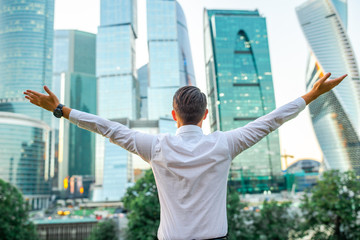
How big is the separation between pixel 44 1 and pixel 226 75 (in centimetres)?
3998

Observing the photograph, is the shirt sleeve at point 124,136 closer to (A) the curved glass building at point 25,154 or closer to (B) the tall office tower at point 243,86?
(B) the tall office tower at point 243,86

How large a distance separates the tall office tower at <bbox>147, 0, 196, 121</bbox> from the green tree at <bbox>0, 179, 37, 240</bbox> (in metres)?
62.3

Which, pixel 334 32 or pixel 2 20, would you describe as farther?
pixel 2 20

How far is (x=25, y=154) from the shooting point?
52.0 metres

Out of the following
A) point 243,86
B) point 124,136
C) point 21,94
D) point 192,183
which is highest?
point 243,86

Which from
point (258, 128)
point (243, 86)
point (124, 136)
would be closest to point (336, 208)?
point (258, 128)

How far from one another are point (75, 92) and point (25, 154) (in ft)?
139

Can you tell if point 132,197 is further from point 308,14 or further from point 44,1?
point 44,1

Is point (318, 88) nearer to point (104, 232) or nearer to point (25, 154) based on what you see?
point (104, 232)

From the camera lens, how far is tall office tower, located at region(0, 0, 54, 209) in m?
50.8

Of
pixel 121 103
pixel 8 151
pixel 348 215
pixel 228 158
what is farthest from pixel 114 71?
pixel 228 158

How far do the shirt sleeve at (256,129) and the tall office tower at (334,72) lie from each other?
4452 centimetres

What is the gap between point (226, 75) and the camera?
60531mm

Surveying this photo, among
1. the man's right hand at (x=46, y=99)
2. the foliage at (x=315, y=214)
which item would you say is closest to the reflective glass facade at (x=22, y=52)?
the foliage at (x=315, y=214)
